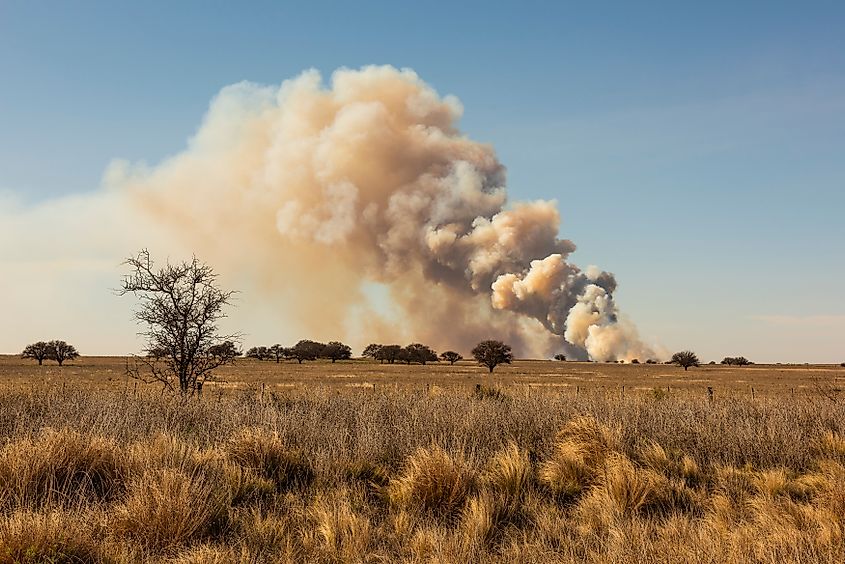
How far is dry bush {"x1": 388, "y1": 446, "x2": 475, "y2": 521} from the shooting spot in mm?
7988

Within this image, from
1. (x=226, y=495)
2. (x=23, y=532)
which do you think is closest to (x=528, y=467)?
(x=226, y=495)

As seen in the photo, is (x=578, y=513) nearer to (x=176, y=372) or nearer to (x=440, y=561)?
(x=440, y=561)

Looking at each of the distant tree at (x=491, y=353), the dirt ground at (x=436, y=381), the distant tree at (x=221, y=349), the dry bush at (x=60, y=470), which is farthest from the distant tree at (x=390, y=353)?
the dry bush at (x=60, y=470)

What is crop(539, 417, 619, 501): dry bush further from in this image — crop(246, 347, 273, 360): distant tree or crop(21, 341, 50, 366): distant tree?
crop(246, 347, 273, 360): distant tree

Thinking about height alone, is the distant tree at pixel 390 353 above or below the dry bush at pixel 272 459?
above

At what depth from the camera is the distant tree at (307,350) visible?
14712 centimetres

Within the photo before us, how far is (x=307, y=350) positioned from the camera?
153375 millimetres

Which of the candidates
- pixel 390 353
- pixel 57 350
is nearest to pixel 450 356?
pixel 390 353

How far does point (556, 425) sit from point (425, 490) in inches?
195

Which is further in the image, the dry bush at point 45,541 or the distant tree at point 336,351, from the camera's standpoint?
the distant tree at point 336,351

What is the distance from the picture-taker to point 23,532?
583 centimetres

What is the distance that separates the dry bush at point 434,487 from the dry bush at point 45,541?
3526 millimetres

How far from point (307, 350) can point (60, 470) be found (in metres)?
148

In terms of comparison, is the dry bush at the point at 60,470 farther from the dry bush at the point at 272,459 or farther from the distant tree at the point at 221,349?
the distant tree at the point at 221,349
